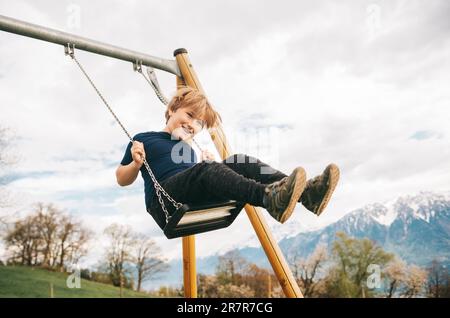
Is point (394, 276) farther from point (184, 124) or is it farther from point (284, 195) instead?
point (284, 195)

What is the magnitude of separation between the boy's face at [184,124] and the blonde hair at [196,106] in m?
0.04

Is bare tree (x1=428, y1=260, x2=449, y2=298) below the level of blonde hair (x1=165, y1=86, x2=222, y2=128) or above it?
below

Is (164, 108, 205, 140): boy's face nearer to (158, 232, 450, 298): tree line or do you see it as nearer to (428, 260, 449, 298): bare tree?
(158, 232, 450, 298): tree line

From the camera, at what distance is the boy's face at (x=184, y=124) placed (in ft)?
11.0

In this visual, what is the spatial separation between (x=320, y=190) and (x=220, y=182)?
558 mm

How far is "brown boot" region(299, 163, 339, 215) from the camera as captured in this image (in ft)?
8.04

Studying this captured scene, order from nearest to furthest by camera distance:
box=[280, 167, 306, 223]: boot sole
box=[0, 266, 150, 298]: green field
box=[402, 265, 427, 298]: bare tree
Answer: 1. box=[280, 167, 306, 223]: boot sole
2. box=[0, 266, 150, 298]: green field
3. box=[402, 265, 427, 298]: bare tree

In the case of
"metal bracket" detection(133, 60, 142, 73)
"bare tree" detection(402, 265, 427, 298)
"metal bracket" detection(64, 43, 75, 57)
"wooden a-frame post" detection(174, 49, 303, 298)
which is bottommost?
"bare tree" detection(402, 265, 427, 298)

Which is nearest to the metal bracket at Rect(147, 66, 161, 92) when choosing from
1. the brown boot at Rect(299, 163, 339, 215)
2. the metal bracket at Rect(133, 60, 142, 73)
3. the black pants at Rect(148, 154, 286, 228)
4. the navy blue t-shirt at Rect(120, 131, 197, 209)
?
the metal bracket at Rect(133, 60, 142, 73)

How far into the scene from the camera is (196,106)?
11.1ft

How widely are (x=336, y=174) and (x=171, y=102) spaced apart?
1550mm
